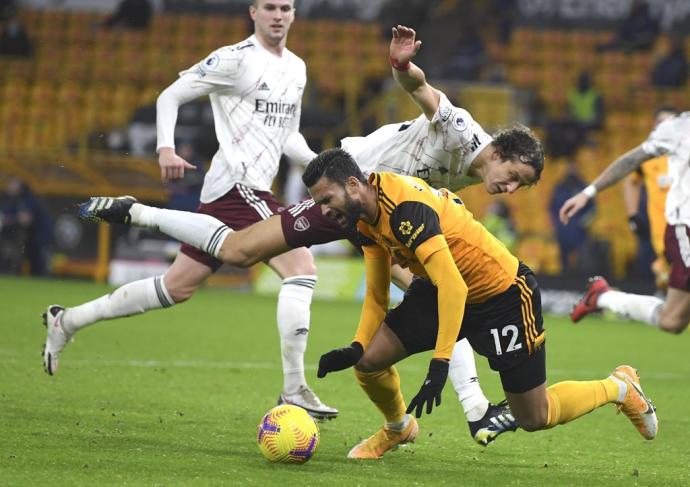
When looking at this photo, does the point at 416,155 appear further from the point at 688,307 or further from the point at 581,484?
the point at 688,307

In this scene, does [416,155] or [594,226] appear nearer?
[416,155]

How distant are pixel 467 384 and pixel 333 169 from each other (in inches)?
63.8

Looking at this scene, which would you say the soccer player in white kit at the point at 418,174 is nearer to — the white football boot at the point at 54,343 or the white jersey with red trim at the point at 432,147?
the white jersey with red trim at the point at 432,147

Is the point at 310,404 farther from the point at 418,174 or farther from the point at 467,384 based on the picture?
the point at 418,174

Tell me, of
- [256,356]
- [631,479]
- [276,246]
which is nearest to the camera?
[631,479]

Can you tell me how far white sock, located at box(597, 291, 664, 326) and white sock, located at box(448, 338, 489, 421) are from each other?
2.67 m

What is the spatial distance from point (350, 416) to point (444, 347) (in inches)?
93.4

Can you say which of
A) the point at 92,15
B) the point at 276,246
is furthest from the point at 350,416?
the point at 92,15

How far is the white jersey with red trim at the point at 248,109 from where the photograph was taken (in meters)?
7.61

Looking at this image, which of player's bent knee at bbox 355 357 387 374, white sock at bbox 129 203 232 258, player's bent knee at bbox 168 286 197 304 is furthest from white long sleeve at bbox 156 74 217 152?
player's bent knee at bbox 355 357 387 374

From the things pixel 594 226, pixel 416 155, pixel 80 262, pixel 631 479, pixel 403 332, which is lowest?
pixel 80 262

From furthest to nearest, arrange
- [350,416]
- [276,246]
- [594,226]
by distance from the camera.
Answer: [594,226]
[350,416]
[276,246]

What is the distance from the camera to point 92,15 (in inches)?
958

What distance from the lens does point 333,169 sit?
5.55 meters
